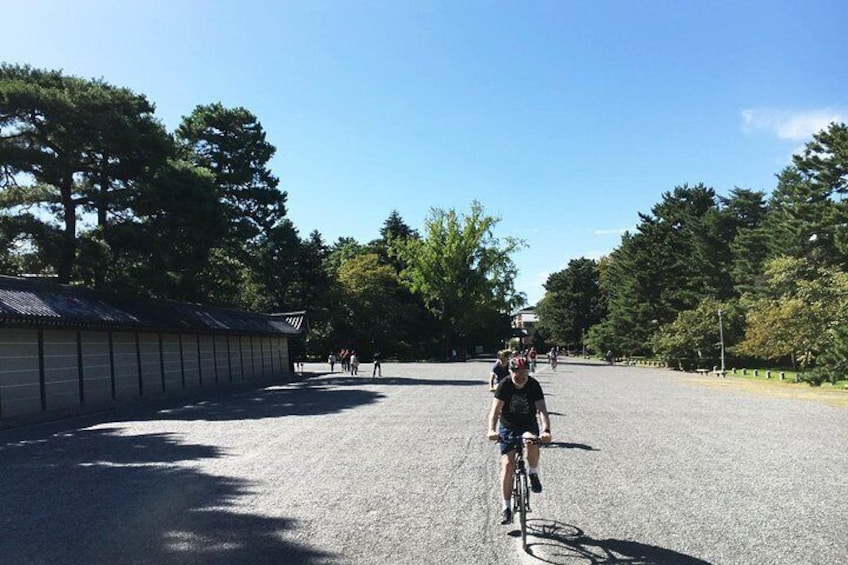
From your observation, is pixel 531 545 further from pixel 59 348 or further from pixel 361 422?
pixel 59 348

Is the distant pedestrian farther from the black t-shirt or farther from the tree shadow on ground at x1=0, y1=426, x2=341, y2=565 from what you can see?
the black t-shirt

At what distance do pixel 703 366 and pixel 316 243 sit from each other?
38.5m

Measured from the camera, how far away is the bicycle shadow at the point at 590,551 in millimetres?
5004

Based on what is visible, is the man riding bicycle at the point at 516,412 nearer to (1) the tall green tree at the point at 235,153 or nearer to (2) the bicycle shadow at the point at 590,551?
(2) the bicycle shadow at the point at 590,551

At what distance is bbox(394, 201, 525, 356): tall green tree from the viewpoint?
6312 cm

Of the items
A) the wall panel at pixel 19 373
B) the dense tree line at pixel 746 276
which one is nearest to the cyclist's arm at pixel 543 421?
the wall panel at pixel 19 373

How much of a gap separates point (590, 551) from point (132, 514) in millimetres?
4758

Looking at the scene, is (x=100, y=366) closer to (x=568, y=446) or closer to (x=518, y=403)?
(x=568, y=446)

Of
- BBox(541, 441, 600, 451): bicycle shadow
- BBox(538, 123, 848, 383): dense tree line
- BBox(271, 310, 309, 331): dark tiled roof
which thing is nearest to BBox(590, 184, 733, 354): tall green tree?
BBox(538, 123, 848, 383): dense tree line

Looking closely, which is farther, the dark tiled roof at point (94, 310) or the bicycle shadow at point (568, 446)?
the dark tiled roof at point (94, 310)

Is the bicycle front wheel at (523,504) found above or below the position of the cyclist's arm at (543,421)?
below

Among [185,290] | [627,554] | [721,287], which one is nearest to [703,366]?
[721,287]

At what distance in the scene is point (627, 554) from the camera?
17.0ft

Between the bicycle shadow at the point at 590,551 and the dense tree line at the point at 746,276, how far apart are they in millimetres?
24435
